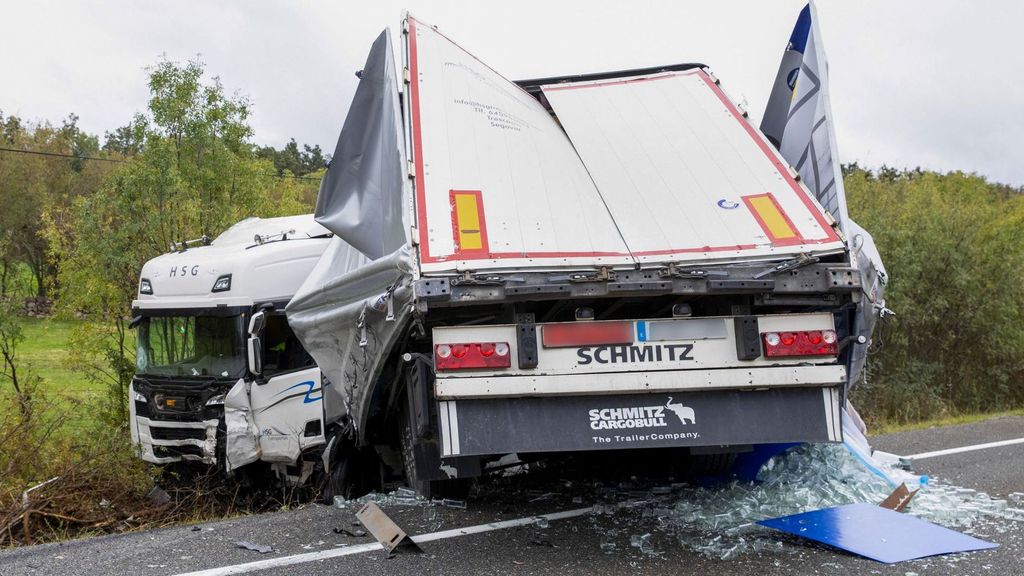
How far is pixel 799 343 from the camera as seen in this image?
4.79 meters

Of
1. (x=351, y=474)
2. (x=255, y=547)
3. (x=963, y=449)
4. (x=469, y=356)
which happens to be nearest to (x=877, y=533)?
(x=469, y=356)

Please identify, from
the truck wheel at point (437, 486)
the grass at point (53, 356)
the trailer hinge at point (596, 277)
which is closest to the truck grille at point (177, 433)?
the truck wheel at point (437, 486)

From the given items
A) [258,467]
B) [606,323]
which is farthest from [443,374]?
[258,467]

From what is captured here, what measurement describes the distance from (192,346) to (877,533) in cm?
651

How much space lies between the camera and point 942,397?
15805 millimetres

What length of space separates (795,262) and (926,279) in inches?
478

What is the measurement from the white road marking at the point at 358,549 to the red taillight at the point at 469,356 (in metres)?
1.21

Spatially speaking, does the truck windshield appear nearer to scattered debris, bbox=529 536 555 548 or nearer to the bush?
scattered debris, bbox=529 536 555 548

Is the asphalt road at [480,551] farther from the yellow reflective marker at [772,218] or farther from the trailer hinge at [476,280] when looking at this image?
the yellow reflective marker at [772,218]

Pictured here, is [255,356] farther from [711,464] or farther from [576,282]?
[576,282]

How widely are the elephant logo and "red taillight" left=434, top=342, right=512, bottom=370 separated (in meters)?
0.84

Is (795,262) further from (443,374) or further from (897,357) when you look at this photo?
(897,357)

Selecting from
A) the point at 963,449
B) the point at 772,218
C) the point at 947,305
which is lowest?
the point at 963,449

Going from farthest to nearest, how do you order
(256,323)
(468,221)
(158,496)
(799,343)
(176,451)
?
(176,451) < (158,496) < (256,323) < (468,221) < (799,343)
